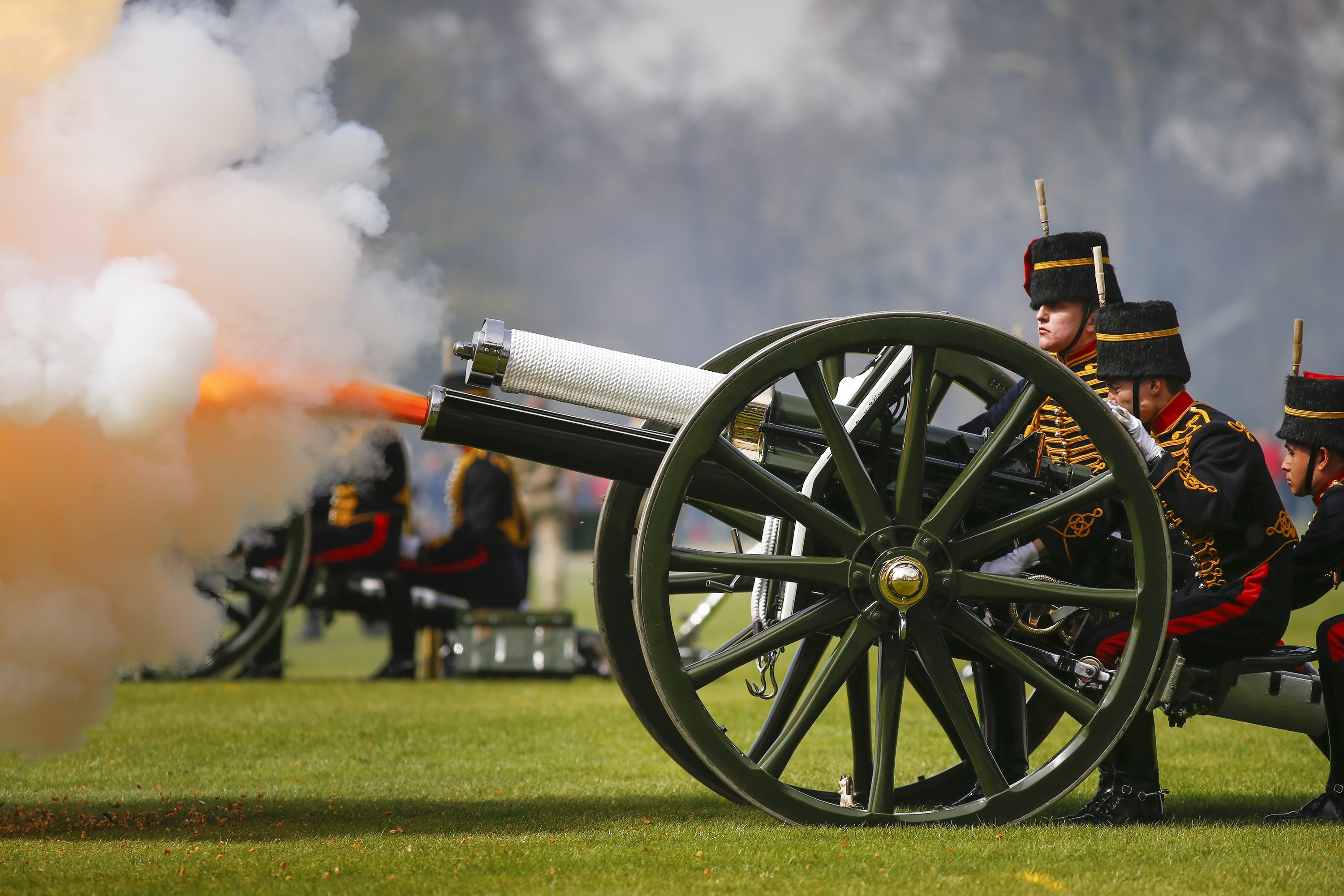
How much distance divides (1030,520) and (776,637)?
0.75 m

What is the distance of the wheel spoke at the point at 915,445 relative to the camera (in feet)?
11.6

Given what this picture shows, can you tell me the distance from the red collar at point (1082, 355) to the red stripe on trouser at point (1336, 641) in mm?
1159

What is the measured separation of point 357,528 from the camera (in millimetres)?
8914

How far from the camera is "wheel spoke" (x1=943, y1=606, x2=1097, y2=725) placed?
3.62 meters

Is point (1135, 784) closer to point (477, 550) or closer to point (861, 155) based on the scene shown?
point (477, 550)

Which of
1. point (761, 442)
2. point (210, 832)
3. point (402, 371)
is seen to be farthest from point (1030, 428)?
point (210, 832)

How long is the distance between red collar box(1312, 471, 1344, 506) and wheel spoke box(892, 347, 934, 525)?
1648 millimetres

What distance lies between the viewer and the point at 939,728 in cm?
616

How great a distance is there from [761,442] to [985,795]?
3.76ft

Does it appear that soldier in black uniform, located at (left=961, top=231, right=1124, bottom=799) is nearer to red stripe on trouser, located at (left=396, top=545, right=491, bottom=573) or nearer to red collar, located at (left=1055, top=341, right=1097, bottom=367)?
red collar, located at (left=1055, top=341, right=1097, bottom=367)

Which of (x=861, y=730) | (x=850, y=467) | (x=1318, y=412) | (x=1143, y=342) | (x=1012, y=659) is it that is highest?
(x=1143, y=342)

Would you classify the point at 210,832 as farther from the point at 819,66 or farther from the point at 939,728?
the point at 819,66

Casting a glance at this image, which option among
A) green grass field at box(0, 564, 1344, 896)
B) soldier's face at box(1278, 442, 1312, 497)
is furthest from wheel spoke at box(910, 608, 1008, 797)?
soldier's face at box(1278, 442, 1312, 497)

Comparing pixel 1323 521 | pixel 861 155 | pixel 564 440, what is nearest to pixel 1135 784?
pixel 1323 521
